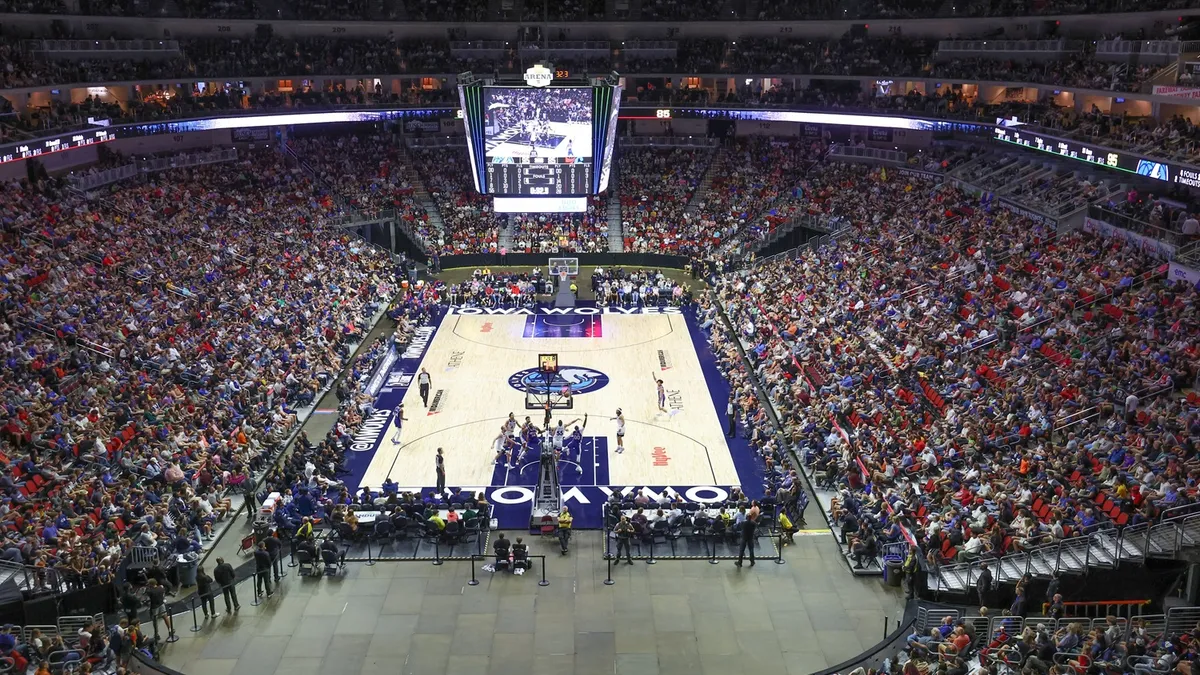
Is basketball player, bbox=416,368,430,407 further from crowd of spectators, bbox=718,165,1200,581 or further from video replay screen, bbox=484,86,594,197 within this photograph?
video replay screen, bbox=484,86,594,197

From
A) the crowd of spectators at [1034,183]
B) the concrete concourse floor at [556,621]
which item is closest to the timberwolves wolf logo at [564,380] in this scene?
the concrete concourse floor at [556,621]

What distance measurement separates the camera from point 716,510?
969 inches

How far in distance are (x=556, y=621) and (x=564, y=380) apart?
1566 centimetres

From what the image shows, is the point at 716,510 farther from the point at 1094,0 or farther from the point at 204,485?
the point at 1094,0

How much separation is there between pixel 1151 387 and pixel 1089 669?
10.5m

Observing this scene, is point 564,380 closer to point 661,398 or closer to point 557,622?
point 661,398

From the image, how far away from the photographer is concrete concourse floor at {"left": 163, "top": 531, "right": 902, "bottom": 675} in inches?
752

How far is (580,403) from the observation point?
3378 centimetres

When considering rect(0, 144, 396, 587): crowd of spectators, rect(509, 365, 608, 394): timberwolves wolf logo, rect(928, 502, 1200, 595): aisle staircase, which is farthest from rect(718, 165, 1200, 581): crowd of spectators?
rect(0, 144, 396, 587): crowd of spectators

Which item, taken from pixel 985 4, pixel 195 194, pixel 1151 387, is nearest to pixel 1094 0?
pixel 985 4

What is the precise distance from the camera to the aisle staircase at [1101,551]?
1947cm

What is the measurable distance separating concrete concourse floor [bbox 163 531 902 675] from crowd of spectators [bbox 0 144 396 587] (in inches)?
141

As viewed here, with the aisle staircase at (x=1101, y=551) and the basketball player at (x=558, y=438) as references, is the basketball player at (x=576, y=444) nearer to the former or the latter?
the basketball player at (x=558, y=438)

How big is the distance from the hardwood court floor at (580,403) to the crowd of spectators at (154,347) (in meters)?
3.64
